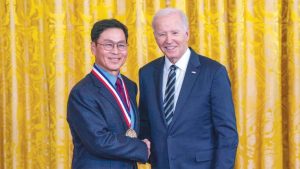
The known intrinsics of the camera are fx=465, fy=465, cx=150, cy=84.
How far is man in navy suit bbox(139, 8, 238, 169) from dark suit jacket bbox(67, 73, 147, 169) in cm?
14

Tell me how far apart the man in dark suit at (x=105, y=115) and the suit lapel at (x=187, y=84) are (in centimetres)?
21

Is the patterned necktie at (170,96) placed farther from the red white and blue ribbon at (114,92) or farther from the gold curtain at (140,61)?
the gold curtain at (140,61)

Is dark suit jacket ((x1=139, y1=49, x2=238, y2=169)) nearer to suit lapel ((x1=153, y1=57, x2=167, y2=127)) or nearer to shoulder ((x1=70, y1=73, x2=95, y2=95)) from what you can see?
Result: suit lapel ((x1=153, y1=57, x2=167, y2=127))

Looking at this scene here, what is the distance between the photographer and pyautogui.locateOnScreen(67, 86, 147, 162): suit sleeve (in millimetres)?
1927

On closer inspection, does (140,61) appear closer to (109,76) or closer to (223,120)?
(109,76)

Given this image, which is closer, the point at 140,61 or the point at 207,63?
the point at 207,63

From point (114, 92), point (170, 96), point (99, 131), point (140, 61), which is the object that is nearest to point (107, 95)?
point (114, 92)

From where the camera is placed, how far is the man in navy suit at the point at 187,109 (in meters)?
2.04

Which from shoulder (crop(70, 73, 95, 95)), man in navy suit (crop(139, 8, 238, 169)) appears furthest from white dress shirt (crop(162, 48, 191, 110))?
shoulder (crop(70, 73, 95, 95))

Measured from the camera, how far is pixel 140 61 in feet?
11.0

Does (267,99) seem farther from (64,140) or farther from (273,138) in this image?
(64,140)

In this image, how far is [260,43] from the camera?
334 cm

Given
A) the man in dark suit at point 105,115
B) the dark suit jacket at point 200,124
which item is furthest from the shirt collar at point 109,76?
the dark suit jacket at point 200,124

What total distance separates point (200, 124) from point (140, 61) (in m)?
1.37
